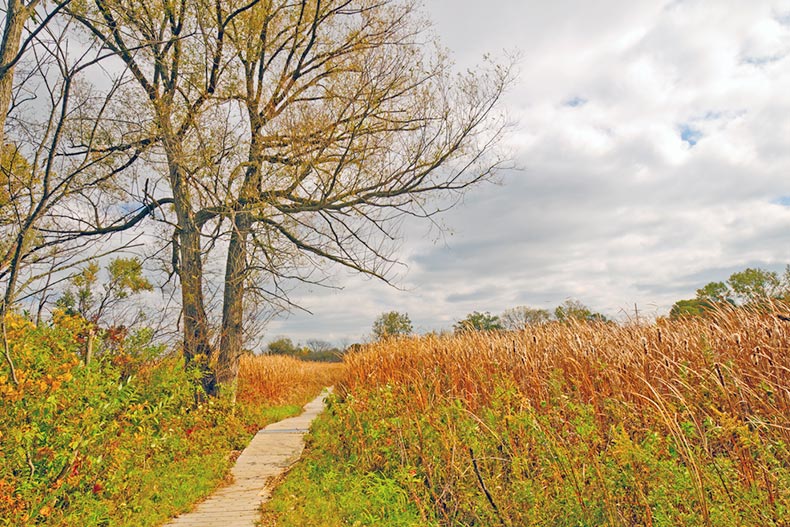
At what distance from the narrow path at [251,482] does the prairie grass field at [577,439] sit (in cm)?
31

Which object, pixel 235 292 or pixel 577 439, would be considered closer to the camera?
pixel 577 439

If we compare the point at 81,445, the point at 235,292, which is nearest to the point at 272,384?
the point at 235,292

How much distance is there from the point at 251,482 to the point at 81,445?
2.49 meters

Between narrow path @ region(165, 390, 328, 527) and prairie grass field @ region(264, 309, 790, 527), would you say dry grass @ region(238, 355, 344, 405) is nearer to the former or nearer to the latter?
narrow path @ region(165, 390, 328, 527)

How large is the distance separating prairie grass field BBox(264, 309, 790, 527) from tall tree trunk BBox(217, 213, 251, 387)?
12.0 ft

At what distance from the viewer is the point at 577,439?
442cm

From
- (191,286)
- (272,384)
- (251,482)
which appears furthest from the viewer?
(272,384)

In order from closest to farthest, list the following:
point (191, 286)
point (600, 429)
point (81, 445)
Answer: point (81, 445)
point (600, 429)
point (191, 286)

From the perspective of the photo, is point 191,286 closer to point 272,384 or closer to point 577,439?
point 272,384

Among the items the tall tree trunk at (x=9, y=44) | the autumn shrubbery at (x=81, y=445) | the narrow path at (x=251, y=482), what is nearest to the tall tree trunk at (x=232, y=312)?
the narrow path at (x=251, y=482)

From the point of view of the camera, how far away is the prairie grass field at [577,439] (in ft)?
10.8

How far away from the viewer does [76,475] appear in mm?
4492

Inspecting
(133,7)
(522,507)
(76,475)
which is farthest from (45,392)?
(133,7)

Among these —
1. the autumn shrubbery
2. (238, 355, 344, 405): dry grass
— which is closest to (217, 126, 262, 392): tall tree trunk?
(238, 355, 344, 405): dry grass
